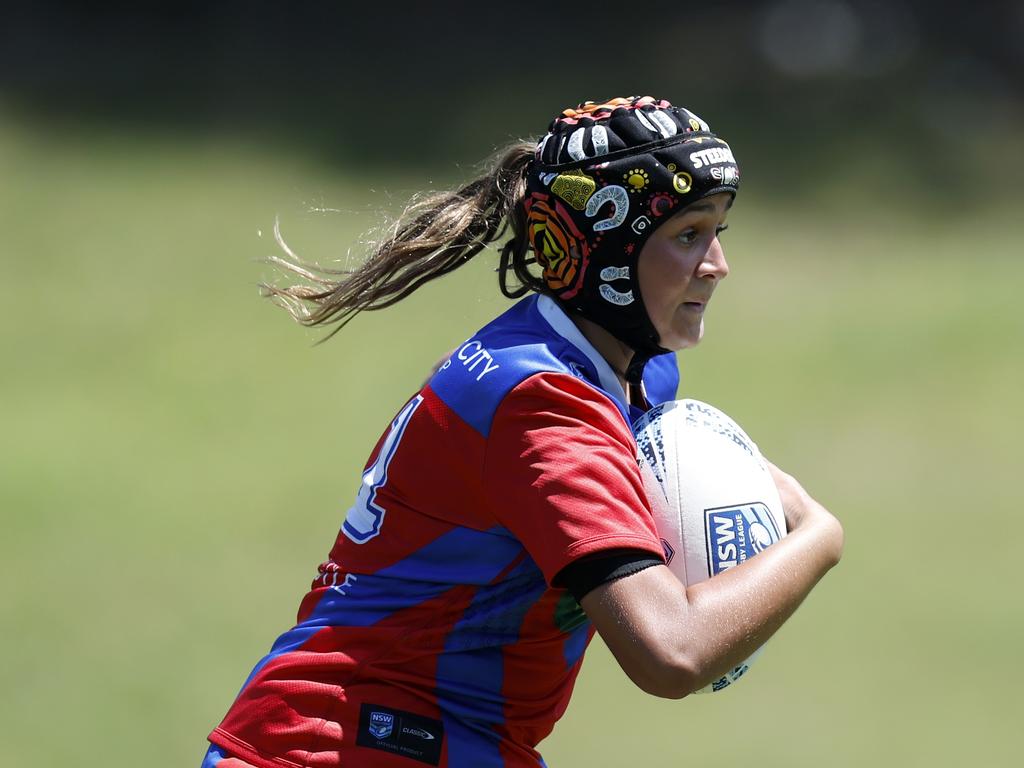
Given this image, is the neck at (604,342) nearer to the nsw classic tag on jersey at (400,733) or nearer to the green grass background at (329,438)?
the nsw classic tag on jersey at (400,733)

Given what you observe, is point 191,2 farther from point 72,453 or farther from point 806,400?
point 806,400

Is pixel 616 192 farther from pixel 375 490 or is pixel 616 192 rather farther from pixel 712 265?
pixel 375 490

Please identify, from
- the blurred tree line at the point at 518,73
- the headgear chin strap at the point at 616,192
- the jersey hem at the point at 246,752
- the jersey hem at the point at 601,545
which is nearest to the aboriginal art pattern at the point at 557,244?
the headgear chin strap at the point at 616,192

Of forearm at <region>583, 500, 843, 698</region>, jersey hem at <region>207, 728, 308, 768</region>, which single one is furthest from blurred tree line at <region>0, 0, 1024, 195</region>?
forearm at <region>583, 500, 843, 698</region>

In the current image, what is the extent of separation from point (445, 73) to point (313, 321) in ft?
28.7

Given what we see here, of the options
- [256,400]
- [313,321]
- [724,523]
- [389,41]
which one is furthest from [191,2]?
[724,523]

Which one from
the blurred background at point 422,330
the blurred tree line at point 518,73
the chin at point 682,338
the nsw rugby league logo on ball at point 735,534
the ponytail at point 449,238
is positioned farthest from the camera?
the blurred tree line at point 518,73

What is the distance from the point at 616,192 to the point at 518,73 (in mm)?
9086

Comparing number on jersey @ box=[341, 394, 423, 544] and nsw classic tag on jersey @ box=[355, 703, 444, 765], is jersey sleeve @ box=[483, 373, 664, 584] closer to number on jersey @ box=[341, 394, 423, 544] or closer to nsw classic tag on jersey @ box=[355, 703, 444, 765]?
number on jersey @ box=[341, 394, 423, 544]

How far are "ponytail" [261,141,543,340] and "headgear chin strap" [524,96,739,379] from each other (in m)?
0.15

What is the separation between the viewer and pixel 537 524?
2.07 metres

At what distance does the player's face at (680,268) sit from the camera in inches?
95.9

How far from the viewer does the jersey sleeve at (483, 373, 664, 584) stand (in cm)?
203

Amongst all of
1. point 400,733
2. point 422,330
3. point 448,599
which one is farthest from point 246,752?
point 422,330
